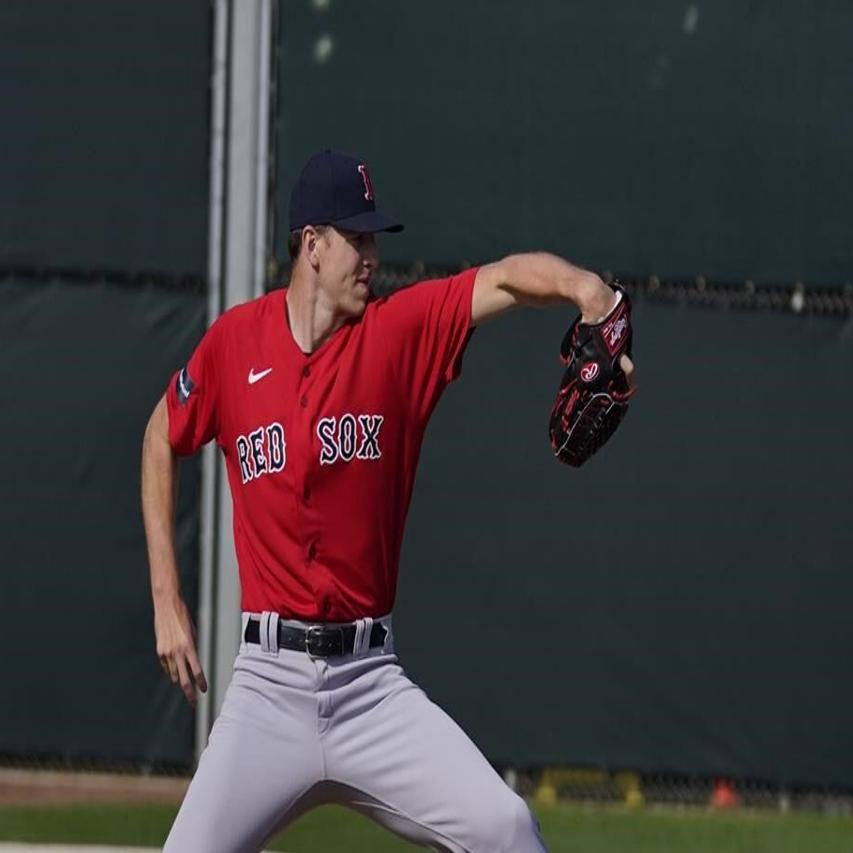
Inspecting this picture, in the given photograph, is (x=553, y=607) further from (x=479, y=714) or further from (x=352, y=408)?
(x=352, y=408)

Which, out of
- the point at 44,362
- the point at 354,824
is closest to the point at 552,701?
the point at 354,824

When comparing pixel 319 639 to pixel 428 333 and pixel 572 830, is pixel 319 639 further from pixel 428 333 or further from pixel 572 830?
pixel 572 830

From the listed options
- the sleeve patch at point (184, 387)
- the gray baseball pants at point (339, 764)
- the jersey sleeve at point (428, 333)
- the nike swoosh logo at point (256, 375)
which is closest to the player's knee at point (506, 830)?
the gray baseball pants at point (339, 764)

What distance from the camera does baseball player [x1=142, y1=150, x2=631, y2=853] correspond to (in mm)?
4398

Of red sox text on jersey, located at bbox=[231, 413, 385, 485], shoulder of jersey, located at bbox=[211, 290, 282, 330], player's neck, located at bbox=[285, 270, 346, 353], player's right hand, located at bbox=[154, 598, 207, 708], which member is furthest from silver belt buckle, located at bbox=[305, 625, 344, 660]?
shoulder of jersey, located at bbox=[211, 290, 282, 330]

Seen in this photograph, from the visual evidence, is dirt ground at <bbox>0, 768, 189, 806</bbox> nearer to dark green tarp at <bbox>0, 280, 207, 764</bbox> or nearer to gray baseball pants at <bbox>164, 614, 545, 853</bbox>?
dark green tarp at <bbox>0, 280, 207, 764</bbox>

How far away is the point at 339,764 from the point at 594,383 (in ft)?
3.34

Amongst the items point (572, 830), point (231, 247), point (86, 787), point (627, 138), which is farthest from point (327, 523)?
point (86, 787)

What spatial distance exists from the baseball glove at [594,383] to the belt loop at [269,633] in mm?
784

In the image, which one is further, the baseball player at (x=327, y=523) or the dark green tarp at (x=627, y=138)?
the dark green tarp at (x=627, y=138)

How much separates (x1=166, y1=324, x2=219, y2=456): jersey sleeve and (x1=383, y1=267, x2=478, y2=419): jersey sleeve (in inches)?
17.7

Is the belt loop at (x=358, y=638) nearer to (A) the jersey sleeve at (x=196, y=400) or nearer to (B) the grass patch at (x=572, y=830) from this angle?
(A) the jersey sleeve at (x=196, y=400)

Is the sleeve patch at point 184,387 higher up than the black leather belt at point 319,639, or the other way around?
the sleeve patch at point 184,387

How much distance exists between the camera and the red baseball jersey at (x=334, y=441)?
15.4ft
